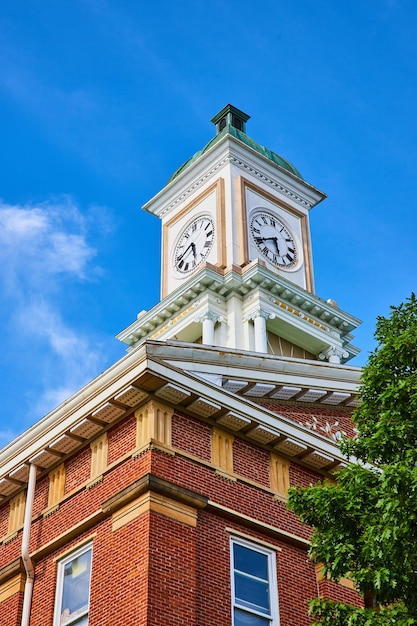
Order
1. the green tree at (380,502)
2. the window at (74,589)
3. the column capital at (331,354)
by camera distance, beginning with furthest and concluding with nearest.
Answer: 1. the column capital at (331,354)
2. the window at (74,589)
3. the green tree at (380,502)

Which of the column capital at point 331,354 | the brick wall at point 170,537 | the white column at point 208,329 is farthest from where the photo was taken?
the column capital at point 331,354

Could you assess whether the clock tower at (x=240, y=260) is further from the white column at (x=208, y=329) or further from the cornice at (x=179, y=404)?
the cornice at (x=179, y=404)

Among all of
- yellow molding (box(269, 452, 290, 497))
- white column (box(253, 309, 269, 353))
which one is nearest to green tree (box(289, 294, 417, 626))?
yellow molding (box(269, 452, 290, 497))

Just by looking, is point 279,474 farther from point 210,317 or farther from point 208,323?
point 210,317

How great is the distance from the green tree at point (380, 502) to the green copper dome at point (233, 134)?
28.2 m

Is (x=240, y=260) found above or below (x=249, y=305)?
above

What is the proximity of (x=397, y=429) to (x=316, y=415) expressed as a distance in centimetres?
649

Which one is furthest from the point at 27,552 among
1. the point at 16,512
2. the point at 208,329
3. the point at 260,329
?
the point at 260,329

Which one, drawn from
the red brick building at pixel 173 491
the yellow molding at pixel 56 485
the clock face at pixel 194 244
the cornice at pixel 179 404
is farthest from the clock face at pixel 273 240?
the yellow molding at pixel 56 485

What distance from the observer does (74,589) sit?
1831 centimetres

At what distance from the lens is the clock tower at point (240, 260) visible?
39375mm

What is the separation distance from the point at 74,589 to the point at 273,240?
87.1 ft

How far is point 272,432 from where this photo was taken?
20.1 m

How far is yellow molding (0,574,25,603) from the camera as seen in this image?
758 inches
